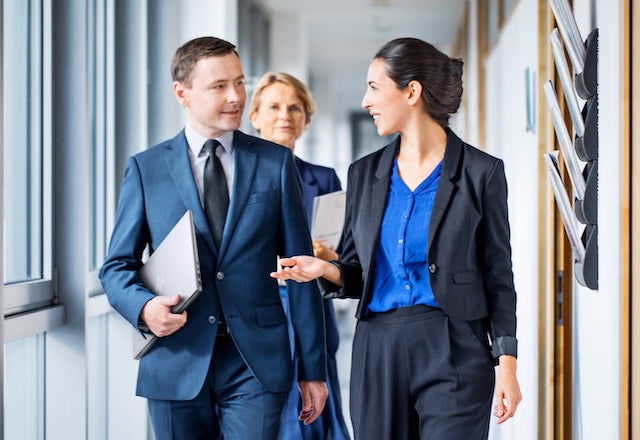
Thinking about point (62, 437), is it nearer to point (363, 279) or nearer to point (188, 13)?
point (363, 279)

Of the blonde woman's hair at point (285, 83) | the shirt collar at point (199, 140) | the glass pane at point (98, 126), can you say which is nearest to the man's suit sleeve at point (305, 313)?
the shirt collar at point (199, 140)

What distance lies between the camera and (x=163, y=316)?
2072mm

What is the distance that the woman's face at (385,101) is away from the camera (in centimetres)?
201

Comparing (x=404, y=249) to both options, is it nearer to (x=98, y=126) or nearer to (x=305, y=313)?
(x=305, y=313)

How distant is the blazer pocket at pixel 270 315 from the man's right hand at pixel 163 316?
0.18m

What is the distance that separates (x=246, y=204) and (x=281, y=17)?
7.17 meters

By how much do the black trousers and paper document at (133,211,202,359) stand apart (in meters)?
0.40

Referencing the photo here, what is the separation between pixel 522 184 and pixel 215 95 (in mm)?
1933

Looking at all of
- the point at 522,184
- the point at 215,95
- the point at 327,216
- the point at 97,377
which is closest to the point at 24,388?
the point at 97,377

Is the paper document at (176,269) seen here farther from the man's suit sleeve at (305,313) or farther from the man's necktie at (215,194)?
the man's suit sleeve at (305,313)

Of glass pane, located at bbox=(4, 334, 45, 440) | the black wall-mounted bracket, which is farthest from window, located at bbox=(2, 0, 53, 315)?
the black wall-mounted bracket

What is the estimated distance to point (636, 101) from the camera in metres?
1.90

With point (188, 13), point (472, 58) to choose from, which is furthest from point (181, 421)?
point (472, 58)

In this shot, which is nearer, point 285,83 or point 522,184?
point 285,83
